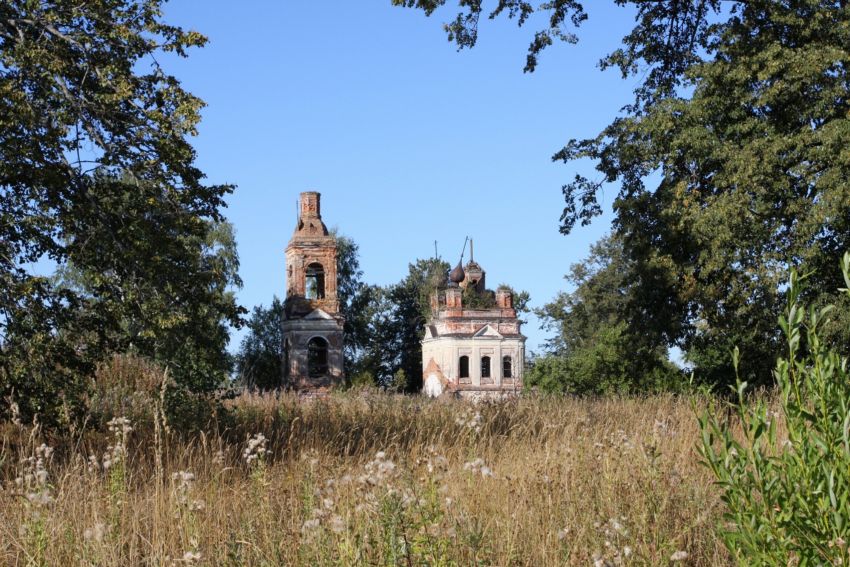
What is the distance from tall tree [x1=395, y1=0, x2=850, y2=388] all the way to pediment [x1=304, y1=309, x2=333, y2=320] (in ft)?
117

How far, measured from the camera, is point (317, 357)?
54.5m

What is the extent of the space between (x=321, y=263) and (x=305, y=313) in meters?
3.16

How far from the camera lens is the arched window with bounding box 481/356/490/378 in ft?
204

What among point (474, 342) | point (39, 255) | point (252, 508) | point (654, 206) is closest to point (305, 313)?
point (474, 342)

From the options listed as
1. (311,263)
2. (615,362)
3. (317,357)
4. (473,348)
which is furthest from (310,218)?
(615,362)

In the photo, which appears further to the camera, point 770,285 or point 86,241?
point 770,285

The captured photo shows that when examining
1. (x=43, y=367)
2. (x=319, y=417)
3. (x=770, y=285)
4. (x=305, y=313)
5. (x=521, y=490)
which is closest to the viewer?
(x=521, y=490)

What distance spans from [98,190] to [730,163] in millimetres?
10164

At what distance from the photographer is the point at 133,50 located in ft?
37.4

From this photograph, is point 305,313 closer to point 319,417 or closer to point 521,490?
point 319,417

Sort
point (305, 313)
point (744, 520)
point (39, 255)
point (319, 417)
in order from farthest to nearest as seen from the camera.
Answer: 1. point (305, 313)
2. point (319, 417)
3. point (39, 255)
4. point (744, 520)

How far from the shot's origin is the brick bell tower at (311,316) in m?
53.5

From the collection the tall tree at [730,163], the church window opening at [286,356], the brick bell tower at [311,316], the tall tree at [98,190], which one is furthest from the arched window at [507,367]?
the tall tree at [98,190]

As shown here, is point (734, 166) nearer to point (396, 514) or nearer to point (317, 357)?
point (396, 514)
